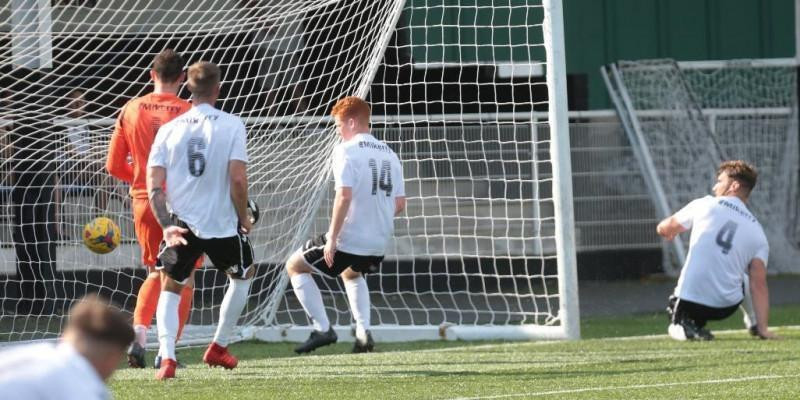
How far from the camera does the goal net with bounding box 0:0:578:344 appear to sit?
10.5 metres

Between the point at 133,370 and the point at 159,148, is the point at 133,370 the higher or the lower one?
the lower one

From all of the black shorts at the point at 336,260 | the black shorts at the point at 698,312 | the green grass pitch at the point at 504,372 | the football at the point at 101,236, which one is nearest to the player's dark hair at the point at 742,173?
the black shorts at the point at 698,312

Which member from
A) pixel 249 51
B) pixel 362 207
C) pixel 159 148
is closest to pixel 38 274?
pixel 249 51

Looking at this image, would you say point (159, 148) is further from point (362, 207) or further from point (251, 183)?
point (251, 183)

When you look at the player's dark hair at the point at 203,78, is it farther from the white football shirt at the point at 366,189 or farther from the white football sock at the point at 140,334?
the white football shirt at the point at 366,189

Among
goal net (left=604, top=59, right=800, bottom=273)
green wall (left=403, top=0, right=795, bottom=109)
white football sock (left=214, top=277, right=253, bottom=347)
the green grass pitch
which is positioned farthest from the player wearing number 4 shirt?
green wall (left=403, top=0, right=795, bottom=109)

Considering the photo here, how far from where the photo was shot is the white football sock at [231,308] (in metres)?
7.75

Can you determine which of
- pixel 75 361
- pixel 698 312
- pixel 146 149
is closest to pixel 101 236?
pixel 146 149

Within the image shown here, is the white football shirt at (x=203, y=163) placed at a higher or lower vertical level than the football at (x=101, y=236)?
higher

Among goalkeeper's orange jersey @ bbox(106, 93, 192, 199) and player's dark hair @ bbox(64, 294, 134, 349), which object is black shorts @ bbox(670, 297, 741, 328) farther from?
player's dark hair @ bbox(64, 294, 134, 349)

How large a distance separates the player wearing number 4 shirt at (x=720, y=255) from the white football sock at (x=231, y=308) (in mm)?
3297

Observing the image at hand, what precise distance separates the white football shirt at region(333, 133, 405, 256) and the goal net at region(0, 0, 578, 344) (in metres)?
1.23

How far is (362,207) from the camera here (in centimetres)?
924

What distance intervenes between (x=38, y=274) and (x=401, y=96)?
11.5 ft
